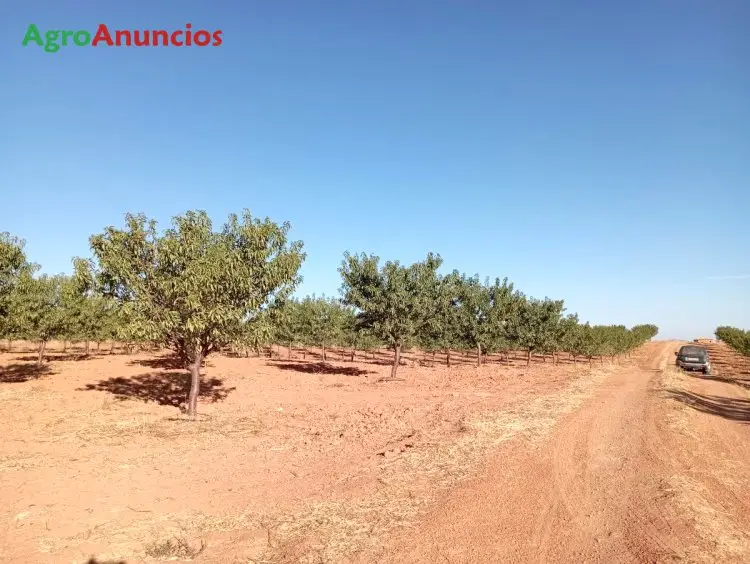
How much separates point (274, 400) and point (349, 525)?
14823mm

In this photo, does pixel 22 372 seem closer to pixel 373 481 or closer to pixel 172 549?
pixel 172 549

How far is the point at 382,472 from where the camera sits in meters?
10.5

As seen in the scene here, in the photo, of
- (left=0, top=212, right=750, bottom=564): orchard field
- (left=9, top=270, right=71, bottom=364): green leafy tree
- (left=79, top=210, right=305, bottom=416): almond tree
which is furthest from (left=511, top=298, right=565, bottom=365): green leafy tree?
(left=9, top=270, right=71, bottom=364): green leafy tree

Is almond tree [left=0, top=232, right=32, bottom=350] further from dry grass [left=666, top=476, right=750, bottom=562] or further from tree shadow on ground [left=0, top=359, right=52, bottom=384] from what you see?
dry grass [left=666, top=476, right=750, bottom=562]

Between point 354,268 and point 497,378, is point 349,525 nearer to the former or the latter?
point 354,268

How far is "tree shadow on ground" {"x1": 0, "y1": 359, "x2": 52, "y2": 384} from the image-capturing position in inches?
1075

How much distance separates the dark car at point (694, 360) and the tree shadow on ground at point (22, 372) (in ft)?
168

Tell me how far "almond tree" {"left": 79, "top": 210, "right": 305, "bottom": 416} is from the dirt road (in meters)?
9.93

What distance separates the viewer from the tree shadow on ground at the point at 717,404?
61.9 ft

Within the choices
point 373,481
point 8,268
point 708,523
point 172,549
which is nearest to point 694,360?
point 708,523

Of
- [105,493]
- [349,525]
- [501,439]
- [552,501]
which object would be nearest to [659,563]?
[552,501]

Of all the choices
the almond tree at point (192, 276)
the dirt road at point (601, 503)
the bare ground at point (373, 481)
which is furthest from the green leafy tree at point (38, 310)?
the dirt road at point (601, 503)

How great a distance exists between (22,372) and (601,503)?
117ft

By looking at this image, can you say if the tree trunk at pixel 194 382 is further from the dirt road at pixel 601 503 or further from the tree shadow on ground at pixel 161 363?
the tree shadow on ground at pixel 161 363
